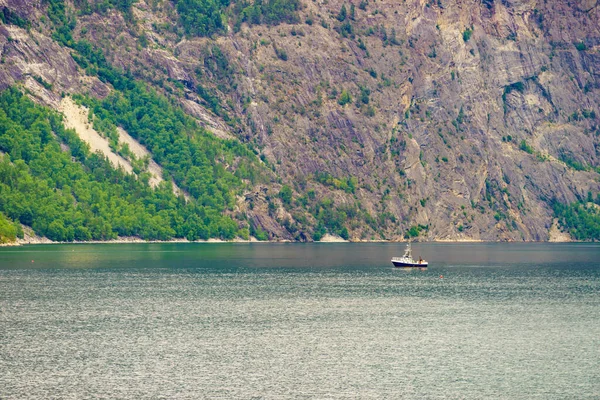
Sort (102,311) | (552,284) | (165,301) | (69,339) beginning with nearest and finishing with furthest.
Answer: (69,339)
(102,311)
(165,301)
(552,284)

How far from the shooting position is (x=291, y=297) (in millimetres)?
138750

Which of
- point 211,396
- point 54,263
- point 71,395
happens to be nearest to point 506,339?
point 211,396

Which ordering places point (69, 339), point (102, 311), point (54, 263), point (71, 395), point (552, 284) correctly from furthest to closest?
point (54, 263)
point (552, 284)
point (102, 311)
point (69, 339)
point (71, 395)

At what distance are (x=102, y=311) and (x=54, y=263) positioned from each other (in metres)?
77.3

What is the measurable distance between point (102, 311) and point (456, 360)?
45888mm

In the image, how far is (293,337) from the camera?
103m

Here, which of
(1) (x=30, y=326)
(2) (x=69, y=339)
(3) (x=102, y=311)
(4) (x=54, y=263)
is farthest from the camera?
(4) (x=54, y=263)

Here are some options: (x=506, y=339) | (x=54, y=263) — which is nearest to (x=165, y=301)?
(x=506, y=339)

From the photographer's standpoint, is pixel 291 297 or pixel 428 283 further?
pixel 428 283

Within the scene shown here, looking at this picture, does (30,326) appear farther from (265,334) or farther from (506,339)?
(506,339)

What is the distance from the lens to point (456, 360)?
90.6 meters

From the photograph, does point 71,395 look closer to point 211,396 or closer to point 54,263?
point 211,396

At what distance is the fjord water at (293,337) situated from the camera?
8006cm

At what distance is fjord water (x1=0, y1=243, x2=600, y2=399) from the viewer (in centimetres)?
8006
